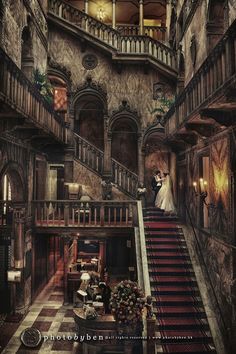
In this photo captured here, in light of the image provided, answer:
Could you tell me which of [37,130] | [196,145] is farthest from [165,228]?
[37,130]

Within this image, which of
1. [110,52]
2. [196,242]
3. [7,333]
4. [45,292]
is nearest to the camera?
[7,333]

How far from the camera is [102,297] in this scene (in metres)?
9.77

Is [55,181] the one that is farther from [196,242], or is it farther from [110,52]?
[196,242]

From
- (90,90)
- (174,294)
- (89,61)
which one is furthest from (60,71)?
(174,294)

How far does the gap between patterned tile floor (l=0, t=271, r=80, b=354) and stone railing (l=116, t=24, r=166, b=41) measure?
15.0m

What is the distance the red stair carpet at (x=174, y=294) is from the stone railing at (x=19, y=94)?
6016 millimetres

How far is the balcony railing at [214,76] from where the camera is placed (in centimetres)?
645

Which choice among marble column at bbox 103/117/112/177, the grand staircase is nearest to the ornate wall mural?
marble column at bbox 103/117/112/177

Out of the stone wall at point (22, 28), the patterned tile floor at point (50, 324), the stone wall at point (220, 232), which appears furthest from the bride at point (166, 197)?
the stone wall at point (22, 28)

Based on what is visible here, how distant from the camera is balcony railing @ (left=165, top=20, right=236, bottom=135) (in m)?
6.45

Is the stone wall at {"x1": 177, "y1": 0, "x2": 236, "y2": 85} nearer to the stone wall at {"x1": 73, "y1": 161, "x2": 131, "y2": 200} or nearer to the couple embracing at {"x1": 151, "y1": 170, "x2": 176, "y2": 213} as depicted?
the couple embracing at {"x1": 151, "y1": 170, "x2": 176, "y2": 213}

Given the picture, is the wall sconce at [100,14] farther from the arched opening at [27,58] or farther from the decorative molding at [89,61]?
the arched opening at [27,58]

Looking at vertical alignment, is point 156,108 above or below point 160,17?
below

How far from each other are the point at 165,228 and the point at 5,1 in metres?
9.92
